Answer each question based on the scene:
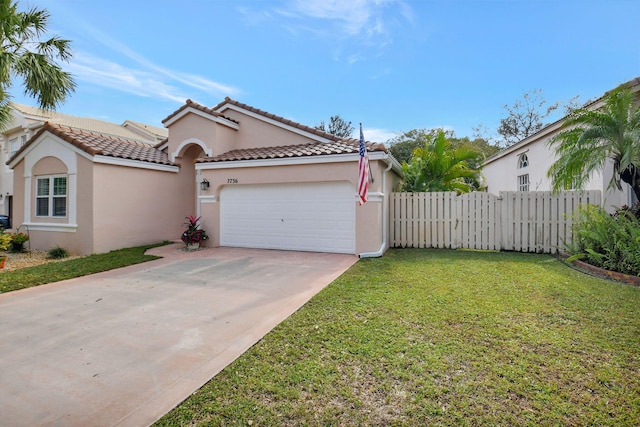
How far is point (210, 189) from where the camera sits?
11695mm

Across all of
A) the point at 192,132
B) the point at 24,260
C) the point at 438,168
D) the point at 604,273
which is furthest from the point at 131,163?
the point at 604,273

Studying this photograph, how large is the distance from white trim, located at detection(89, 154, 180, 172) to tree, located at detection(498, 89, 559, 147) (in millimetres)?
30505

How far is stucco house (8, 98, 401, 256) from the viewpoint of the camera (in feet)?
32.7

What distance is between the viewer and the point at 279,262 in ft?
28.9

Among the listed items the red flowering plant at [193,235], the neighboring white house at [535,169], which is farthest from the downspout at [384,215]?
the red flowering plant at [193,235]

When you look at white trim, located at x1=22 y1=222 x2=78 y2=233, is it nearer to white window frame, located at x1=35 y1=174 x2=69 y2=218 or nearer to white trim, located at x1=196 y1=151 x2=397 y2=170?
white window frame, located at x1=35 y1=174 x2=69 y2=218

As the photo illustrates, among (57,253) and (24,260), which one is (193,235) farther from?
(24,260)

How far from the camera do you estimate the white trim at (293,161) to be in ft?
31.0

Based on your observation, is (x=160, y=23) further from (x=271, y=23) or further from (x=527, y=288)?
(x=527, y=288)

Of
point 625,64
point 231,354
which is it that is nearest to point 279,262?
point 231,354

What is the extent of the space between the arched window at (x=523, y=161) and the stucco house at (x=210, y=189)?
7.01 metres

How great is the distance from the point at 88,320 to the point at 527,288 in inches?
289

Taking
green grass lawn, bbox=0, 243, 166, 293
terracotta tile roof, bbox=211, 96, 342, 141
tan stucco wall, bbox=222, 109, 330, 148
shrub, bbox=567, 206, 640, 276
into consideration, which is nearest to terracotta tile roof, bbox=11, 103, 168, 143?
terracotta tile roof, bbox=211, 96, 342, 141

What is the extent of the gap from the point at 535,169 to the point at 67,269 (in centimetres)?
1761
